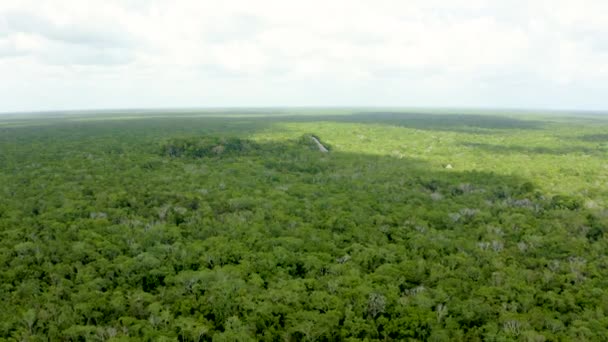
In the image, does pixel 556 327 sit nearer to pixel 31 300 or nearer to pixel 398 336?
pixel 398 336

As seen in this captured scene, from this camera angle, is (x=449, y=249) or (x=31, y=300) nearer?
(x=31, y=300)

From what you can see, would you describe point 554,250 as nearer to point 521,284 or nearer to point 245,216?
point 521,284

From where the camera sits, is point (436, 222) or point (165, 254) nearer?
point (165, 254)

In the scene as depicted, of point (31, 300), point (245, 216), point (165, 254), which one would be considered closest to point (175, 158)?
point (245, 216)

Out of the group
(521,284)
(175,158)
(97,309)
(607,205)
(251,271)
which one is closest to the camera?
(97,309)

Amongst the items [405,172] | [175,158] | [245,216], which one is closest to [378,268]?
[245,216]

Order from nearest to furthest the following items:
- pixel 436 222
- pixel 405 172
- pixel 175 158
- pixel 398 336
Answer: pixel 398 336
pixel 436 222
pixel 405 172
pixel 175 158
